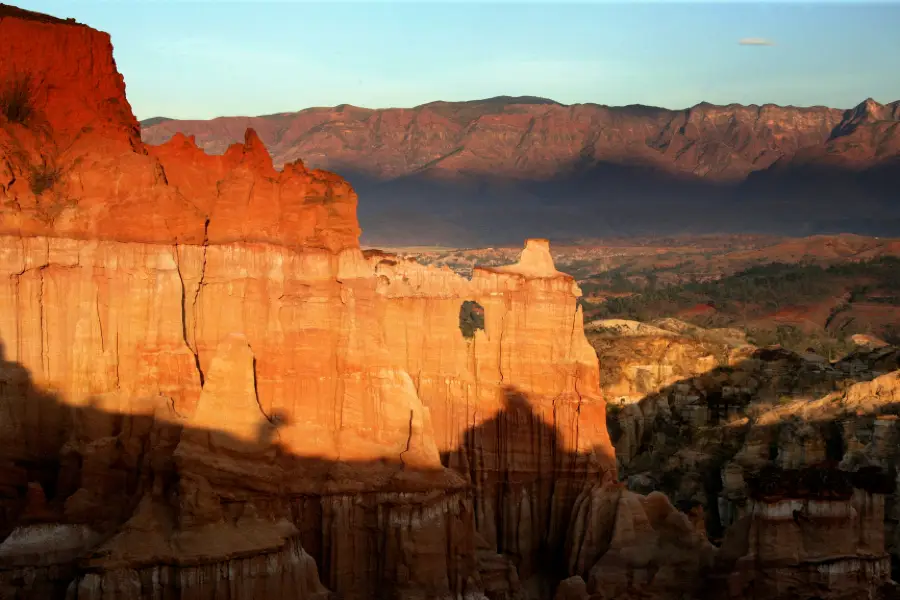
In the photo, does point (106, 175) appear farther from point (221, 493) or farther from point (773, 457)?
point (773, 457)

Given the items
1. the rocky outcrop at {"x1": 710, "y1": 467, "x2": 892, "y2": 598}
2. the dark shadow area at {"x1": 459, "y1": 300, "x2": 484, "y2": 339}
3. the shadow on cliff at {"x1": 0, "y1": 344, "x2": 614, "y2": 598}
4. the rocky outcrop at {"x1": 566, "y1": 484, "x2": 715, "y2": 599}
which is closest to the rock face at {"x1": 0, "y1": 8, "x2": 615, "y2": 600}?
the shadow on cliff at {"x1": 0, "y1": 344, "x2": 614, "y2": 598}

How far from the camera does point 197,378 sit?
44469 mm

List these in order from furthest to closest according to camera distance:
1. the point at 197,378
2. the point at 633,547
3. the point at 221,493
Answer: the point at 633,547
the point at 197,378
the point at 221,493

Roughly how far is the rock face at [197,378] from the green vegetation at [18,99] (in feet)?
0.30

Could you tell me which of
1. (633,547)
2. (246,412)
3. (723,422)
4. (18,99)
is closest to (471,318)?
(723,422)

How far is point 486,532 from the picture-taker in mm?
53375

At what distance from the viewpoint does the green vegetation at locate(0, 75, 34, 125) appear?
150 feet

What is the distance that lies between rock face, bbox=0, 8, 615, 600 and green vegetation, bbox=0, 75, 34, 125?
9 centimetres

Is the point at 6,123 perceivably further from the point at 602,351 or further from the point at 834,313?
the point at 834,313

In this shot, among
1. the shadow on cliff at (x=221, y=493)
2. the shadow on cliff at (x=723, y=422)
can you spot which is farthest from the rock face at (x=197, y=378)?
the shadow on cliff at (x=723, y=422)

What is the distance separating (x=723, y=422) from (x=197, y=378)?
41.1 meters

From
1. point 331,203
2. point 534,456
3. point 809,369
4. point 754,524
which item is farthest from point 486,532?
point 809,369

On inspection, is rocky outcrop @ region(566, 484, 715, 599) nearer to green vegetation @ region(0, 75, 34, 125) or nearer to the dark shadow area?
green vegetation @ region(0, 75, 34, 125)

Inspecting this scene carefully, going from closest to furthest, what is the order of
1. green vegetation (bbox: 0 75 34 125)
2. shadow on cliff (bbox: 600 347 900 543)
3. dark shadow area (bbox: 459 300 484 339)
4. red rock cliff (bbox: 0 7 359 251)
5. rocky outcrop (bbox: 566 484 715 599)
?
red rock cliff (bbox: 0 7 359 251), green vegetation (bbox: 0 75 34 125), rocky outcrop (bbox: 566 484 715 599), shadow on cliff (bbox: 600 347 900 543), dark shadow area (bbox: 459 300 484 339)
